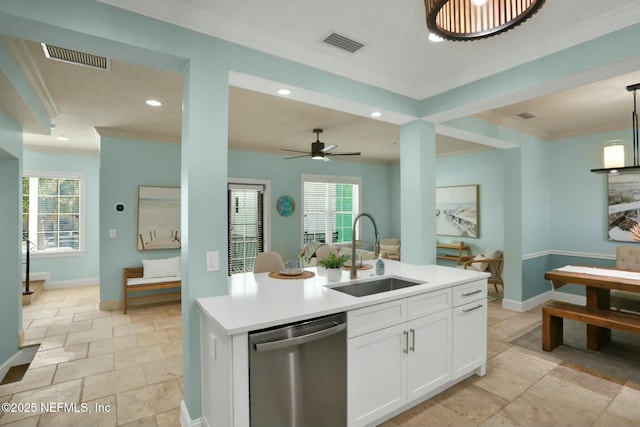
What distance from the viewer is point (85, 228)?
6.51 m

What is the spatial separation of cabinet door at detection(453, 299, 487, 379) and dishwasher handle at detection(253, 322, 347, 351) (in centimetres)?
123

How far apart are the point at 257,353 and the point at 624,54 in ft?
9.53

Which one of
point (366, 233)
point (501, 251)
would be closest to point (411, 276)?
point (501, 251)

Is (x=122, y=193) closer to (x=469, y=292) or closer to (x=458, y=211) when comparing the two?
(x=469, y=292)

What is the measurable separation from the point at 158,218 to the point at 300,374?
4402 mm

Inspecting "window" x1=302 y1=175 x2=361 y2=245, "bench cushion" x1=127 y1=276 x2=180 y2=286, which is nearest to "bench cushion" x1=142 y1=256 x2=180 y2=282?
"bench cushion" x1=127 y1=276 x2=180 y2=286

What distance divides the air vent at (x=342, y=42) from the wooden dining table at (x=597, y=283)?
311 cm

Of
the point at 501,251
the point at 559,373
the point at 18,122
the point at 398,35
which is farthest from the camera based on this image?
the point at 501,251

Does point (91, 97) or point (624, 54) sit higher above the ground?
point (91, 97)

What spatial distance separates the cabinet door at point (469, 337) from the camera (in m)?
2.57

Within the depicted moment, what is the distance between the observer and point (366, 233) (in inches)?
299

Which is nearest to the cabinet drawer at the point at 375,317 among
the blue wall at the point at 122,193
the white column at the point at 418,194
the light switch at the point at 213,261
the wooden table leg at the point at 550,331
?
the light switch at the point at 213,261

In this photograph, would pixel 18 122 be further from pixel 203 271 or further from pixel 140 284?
pixel 203 271

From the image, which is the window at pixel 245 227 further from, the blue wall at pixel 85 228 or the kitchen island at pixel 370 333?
the kitchen island at pixel 370 333
